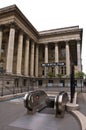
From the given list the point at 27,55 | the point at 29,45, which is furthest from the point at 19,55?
the point at 29,45

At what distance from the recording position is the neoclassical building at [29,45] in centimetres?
3412

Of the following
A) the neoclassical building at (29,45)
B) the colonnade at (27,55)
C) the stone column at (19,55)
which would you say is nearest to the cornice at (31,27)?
the neoclassical building at (29,45)

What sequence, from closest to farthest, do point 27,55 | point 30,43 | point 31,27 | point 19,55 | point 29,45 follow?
point 19,55
point 27,55
point 31,27
point 30,43
point 29,45

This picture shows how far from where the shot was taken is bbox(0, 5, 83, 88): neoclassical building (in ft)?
112

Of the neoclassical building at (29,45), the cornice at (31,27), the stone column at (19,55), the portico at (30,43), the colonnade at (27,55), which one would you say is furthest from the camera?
the stone column at (19,55)

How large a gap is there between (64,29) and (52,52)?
9.91m

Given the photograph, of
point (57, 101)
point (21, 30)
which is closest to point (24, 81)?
point (21, 30)

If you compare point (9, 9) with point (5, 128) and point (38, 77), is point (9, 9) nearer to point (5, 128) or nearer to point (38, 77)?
point (38, 77)

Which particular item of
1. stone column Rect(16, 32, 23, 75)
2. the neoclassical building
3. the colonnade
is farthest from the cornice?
stone column Rect(16, 32, 23, 75)

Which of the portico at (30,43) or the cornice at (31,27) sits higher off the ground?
the cornice at (31,27)

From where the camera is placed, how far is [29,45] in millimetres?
48281

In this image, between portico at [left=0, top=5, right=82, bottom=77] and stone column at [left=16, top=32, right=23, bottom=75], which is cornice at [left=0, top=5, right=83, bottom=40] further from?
stone column at [left=16, top=32, right=23, bottom=75]

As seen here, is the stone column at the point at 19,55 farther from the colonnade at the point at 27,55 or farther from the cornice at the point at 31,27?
the cornice at the point at 31,27

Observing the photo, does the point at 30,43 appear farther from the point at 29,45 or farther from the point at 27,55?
the point at 27,55
